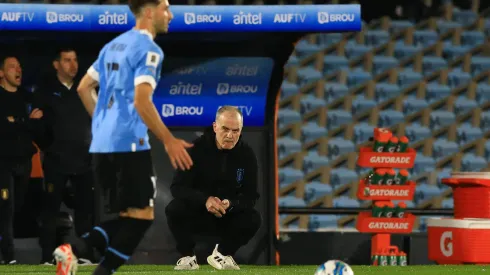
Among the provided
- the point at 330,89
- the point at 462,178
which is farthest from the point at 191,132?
the point at 330,89

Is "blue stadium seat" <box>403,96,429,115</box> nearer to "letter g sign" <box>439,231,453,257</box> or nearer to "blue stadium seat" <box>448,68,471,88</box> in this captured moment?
"blue stadium seat" <box>448,68,471,88</box>

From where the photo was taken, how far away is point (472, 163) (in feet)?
43.6

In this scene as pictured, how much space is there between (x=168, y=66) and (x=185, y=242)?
1.68 meters

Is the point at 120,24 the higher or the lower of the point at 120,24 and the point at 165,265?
the higher

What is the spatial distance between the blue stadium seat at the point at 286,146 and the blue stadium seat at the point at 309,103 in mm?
404

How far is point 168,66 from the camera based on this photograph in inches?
347

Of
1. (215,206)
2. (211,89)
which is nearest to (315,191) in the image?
(211,89)

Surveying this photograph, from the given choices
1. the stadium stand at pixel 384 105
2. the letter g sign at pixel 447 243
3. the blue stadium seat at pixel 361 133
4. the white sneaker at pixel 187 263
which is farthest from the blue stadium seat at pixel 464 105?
the white sneaker at pixel 187 263

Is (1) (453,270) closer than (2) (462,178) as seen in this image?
Yes

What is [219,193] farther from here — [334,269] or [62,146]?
[334,269]

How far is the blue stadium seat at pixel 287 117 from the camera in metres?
12.9

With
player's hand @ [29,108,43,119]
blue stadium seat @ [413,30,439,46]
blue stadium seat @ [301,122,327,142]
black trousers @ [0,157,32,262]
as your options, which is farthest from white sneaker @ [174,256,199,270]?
blue stadium seat @ [413,30,439,46]

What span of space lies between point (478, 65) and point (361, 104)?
5.17 ft

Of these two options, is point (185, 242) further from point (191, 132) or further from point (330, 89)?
point (330, 89)
